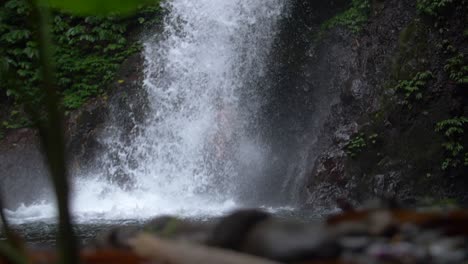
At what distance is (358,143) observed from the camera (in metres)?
10.2

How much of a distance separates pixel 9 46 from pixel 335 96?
846cm

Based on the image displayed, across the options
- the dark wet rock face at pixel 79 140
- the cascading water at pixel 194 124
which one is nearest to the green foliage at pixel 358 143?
the cascading water at pixel 194 124

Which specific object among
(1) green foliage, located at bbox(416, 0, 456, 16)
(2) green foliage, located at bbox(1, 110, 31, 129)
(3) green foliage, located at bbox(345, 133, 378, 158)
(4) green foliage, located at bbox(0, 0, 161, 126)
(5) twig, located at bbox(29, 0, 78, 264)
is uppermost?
A: (4) green foliage, located at bbox(0, 0, 161, 126)

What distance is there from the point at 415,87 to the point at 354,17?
2.79 m

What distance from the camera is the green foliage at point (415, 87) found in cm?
988

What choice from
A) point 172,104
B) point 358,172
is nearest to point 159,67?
point 172,104

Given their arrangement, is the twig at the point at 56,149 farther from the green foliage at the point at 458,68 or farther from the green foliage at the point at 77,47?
the green foliage at the point at 77,47

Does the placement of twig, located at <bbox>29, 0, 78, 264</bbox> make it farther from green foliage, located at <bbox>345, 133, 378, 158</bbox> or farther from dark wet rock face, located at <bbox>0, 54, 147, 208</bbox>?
dark wet rock face, located at <bbox>0, 54, 147, 208</bbox>

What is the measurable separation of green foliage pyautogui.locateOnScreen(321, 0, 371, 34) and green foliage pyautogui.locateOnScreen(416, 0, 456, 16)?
1497 millimetres

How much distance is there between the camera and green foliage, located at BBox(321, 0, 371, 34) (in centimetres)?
1184

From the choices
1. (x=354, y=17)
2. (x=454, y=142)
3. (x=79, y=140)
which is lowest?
(x=454, y=142)

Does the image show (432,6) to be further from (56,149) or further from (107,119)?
(56,149)

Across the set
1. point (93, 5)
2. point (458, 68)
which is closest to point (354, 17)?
point (458, 68)

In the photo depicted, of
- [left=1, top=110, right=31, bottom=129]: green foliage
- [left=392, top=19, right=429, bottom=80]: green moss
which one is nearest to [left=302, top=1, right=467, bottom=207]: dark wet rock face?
[left=392, top=19, right=429, bottom=80]: green moss
